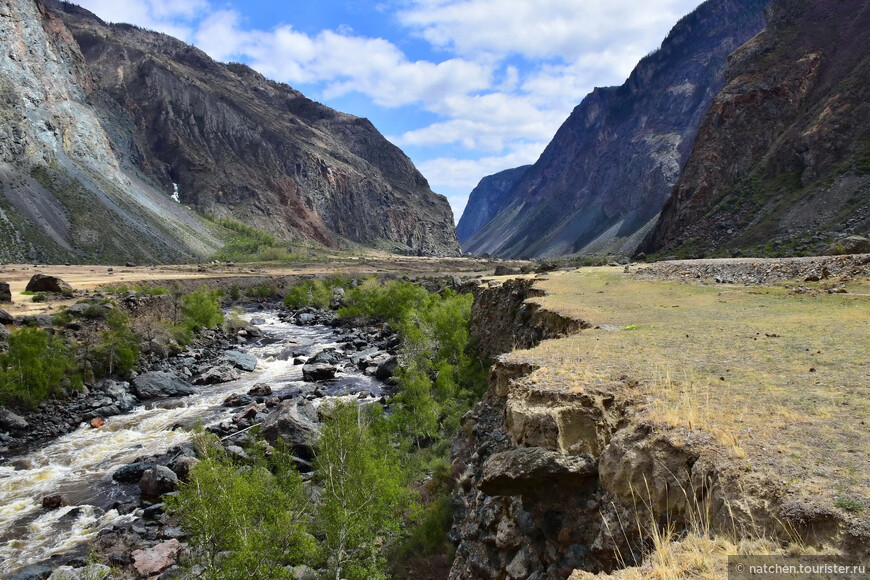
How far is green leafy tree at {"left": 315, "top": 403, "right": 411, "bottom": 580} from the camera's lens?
34.6ft

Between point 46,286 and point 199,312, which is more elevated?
point 46,286

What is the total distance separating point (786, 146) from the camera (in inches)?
2018

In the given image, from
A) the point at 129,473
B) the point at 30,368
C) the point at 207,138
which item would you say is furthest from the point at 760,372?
the point at 207,138

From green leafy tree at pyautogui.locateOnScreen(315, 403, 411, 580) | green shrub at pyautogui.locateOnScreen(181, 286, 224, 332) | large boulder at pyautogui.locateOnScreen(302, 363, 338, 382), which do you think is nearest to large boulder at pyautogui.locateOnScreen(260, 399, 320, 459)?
green leafy tree at pyautogui.locateOnScreen(315, 403, 411, 580)

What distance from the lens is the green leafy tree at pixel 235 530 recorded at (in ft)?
29.5

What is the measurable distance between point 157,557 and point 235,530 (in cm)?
551

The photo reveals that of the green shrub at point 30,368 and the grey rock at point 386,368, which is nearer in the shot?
the green shrub at point 30,368

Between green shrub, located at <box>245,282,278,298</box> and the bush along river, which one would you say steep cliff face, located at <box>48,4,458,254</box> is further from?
the bush along river

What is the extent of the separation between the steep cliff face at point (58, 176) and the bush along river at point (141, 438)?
201ft

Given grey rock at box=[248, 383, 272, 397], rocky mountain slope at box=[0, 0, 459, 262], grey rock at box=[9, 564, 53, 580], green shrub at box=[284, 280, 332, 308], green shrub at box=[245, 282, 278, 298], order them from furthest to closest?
rocky mountain slope at box=[0, 0, 459, 262]
green shrub at box=[245, 282, 278, 298]
green shrub at box=[284, 280, 332, 308]
grey rock at box=[248, 383, 272, 397]
grey rock at box=[9, 564, 53, 580]

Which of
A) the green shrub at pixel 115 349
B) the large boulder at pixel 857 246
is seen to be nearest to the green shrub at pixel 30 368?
the green shrub at pixel 115 349

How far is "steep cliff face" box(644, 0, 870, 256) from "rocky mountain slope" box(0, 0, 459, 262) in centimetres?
9707

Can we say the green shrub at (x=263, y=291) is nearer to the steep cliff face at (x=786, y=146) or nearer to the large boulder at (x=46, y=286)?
the large boulder at (x=46, y=286)

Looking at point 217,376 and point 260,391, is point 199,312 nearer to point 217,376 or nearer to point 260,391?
point 217,376
